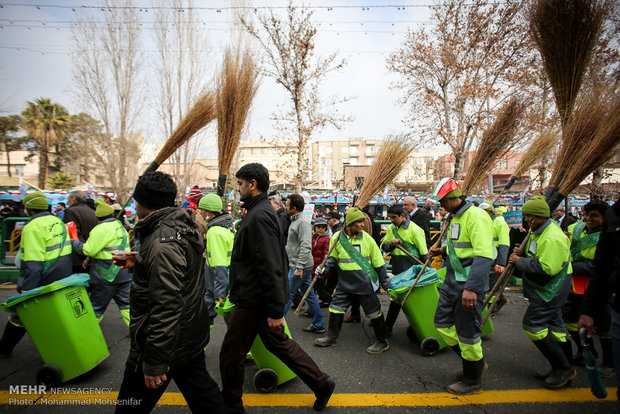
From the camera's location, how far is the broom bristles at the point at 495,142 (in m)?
4.59

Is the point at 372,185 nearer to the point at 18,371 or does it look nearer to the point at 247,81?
the point at 247,81

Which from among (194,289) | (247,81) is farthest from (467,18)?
(194,289)

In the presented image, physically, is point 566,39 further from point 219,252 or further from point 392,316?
point 219,252

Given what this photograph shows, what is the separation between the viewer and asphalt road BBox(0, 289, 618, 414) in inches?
108

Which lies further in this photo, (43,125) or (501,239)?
(43,125)

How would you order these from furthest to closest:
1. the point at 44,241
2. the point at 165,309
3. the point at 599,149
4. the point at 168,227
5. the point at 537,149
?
the point at 537,149 < the point at 44,241 < the point at 599,149 < the point at 168,227 < the point at 165,309

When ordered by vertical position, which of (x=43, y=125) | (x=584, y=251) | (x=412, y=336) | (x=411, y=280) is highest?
(x=43, y=125)

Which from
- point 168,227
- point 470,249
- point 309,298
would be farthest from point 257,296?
point 309,298

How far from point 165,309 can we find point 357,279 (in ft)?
8.26

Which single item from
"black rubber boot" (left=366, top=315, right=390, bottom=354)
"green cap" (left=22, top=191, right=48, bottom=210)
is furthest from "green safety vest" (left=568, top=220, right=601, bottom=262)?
"green cap" (left=22, top=191, right=48, bottom=210)

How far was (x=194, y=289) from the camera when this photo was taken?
2029 mm

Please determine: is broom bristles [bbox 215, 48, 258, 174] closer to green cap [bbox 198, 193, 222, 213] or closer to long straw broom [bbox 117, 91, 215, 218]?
long straw broom [bbox 117, 91, 215, 218]

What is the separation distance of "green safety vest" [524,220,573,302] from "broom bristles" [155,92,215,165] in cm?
402

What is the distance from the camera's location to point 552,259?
9.90ft
